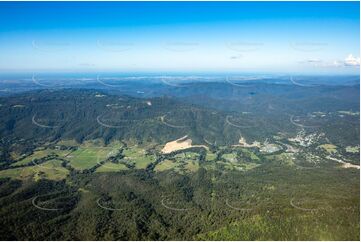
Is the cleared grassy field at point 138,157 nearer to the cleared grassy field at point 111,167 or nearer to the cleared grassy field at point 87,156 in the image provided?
the cleared grassy field at point 111,167

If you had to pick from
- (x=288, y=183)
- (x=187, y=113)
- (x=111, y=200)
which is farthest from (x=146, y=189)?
(x=187, y=113)

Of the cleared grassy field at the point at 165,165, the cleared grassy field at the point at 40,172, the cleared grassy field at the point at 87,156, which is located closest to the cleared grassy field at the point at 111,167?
the cleared grassy field at the point at 87,156

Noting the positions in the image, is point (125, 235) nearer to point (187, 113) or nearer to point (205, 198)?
point (205, 198)

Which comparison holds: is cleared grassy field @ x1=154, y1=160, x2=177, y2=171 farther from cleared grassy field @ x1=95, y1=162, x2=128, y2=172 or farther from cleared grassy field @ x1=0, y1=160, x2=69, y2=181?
cleared grassy field @ x1=0, y1=160, x2=69, y2=181

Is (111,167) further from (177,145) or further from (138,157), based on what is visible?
(177,145)

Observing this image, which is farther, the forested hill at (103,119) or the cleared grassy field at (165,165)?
the forested hill at (103,119)

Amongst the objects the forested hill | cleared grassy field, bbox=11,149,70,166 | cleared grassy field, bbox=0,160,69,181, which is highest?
the forested hill

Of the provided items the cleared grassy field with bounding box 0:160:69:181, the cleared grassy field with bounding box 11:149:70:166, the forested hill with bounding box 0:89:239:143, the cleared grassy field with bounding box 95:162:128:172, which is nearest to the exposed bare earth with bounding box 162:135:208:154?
the forested hill with bounding box 0:89:239:143

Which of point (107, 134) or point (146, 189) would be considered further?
point (107, 134)
